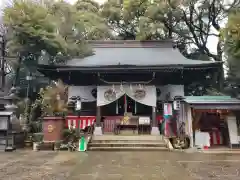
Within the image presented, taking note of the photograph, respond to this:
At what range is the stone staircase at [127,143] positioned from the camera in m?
10.6

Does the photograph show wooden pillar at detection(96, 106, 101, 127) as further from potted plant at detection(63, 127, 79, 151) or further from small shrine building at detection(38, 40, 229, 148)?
potted plant at detection(63, 127, 79, 151)

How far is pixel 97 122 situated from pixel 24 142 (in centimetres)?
396

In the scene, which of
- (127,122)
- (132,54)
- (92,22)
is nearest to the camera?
(127,122)

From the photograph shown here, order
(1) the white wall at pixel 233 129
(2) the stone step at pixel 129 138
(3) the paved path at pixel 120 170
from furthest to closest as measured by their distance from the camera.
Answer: (2) the stone step at pixel 129 138, (1) the white wall at pixel 233 129, (3) the paved path at pixel 120 170

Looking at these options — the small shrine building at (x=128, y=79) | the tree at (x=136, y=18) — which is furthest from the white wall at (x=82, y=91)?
the tree at (x=136, y=18)

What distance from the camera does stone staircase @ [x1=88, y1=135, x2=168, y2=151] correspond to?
10.6 metres

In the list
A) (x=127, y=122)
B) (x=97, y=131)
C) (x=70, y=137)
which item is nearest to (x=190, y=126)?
(x=127, y=122)

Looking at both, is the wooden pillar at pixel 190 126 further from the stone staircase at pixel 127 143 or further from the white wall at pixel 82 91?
the white wall at pixel 82 91

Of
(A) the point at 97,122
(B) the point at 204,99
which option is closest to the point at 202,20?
(B) the point at 204,99

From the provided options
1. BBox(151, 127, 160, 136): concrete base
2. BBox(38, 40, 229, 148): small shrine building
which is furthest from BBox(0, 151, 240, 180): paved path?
BBox(38, 40, 229, 148): small shrine building

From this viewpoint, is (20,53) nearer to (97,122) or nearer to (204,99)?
(97,122)

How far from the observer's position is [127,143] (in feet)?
36.4

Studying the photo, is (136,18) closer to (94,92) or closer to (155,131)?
(94,92)

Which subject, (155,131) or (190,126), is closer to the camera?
(190,126)
